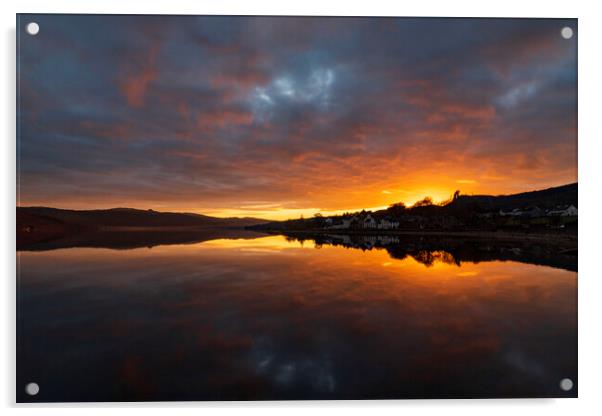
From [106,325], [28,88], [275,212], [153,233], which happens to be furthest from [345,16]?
[106,325]

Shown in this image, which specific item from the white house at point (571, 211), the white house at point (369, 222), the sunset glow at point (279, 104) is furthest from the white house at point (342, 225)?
the white house at point (571, 211)

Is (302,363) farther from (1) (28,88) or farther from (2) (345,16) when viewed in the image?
(1) (28,88)

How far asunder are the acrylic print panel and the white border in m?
0.15

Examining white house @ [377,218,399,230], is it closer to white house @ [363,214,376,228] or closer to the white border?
white house @ [363,214,376,228]

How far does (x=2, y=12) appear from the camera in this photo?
11.7 feet

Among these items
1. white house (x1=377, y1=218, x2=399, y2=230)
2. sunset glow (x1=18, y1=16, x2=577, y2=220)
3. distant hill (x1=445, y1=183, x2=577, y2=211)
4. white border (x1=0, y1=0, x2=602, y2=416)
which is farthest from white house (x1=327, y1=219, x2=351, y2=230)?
white border (x1=0, y1=0, x2=602, y2=416)

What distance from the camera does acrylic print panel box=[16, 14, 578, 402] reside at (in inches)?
127

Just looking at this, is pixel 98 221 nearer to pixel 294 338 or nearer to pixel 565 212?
pixel 294 338

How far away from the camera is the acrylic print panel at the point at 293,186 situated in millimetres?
3230

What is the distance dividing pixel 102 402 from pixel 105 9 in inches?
188
